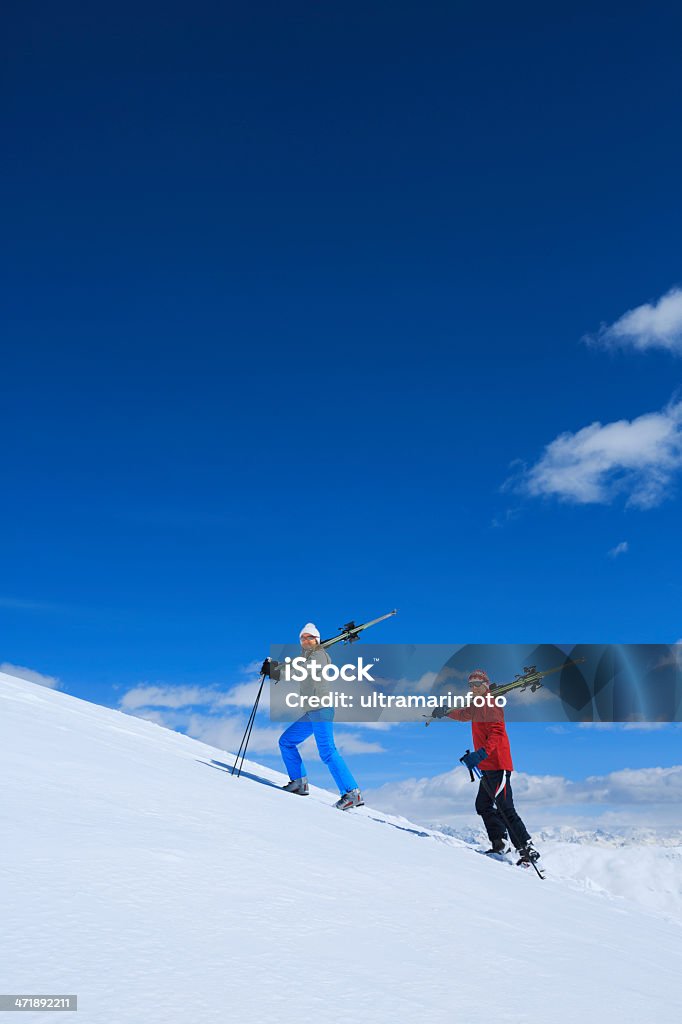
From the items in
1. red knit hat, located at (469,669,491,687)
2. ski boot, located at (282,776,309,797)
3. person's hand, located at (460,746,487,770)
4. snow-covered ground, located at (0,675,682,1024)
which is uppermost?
red knit hat, located at (469,669,491,687)

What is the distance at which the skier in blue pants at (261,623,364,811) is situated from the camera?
10.4 metres

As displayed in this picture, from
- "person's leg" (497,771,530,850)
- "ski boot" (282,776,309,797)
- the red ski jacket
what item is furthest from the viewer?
the red ski jacket

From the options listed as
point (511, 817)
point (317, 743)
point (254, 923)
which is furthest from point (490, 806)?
point (254, 923)

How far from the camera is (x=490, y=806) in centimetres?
1083

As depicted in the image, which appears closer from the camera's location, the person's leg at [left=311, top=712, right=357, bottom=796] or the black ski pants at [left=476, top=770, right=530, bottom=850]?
the person's leg at [left=311, top=712, right=357, bottom=796]

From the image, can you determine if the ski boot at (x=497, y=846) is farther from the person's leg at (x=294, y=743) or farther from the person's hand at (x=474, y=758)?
the person's leg at (x=294, y=743)

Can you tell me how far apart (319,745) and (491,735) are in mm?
2478

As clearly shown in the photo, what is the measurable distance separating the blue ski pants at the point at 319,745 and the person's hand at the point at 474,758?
5.23ft

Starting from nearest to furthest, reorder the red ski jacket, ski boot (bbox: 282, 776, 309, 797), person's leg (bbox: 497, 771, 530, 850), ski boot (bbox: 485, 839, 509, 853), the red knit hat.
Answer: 1. person's leg (bbox: 497, 771, 530, 850)
2. ski boot (bbox: 282, 776, 309, 797)
3. ski boot (bbox: 485, 839, 509, 853)
4. the red ski jacket
5. the red knit hat

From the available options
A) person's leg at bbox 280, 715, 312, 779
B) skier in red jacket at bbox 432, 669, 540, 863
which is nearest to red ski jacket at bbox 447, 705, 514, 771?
skier in red jacket at bbox 432, 669, 540, 863

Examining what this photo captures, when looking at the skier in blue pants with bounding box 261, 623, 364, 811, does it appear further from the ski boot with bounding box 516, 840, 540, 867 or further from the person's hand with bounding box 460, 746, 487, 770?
the ski boot with bounding box 516, 840, 540, 867

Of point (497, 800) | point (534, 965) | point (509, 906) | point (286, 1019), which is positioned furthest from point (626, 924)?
point (286, 1019)

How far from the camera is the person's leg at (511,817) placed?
1032cm

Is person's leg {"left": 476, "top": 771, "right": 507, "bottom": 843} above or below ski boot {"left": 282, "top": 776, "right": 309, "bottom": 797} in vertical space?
below
